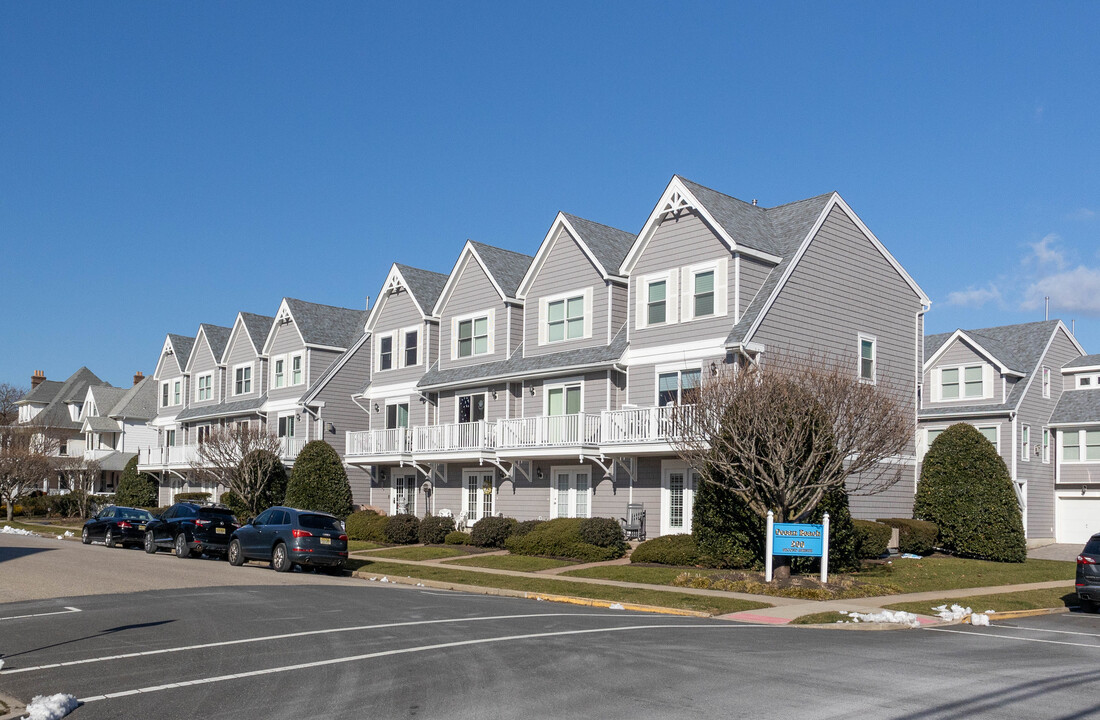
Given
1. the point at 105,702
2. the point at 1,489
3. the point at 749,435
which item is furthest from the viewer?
the point at 1,489

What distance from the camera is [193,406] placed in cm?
5825

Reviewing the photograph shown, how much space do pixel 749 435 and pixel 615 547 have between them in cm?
819

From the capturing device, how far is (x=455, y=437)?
121 ft

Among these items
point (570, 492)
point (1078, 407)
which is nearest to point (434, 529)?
point (570, 492)

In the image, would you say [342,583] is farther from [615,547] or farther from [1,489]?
[1,489]

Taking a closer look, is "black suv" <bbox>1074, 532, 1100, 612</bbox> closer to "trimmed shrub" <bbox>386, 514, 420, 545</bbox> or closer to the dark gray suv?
the dark gray suv

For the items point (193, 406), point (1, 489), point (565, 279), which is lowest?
point (1, 489)

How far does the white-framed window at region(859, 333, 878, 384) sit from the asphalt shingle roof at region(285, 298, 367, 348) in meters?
26.4

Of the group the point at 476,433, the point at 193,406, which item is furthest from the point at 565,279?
the point at 193,406

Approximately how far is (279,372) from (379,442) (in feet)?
37.3

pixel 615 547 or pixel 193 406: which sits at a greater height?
pixel 193 406

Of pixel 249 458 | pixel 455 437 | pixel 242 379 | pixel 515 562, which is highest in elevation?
pixel 242 379

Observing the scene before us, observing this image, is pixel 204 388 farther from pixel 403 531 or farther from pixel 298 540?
pixel 298 540

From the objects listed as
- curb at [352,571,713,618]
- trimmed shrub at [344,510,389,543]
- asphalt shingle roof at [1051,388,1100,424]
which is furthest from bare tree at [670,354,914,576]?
asphalt shingle roof at [1051,388,1100,424]
